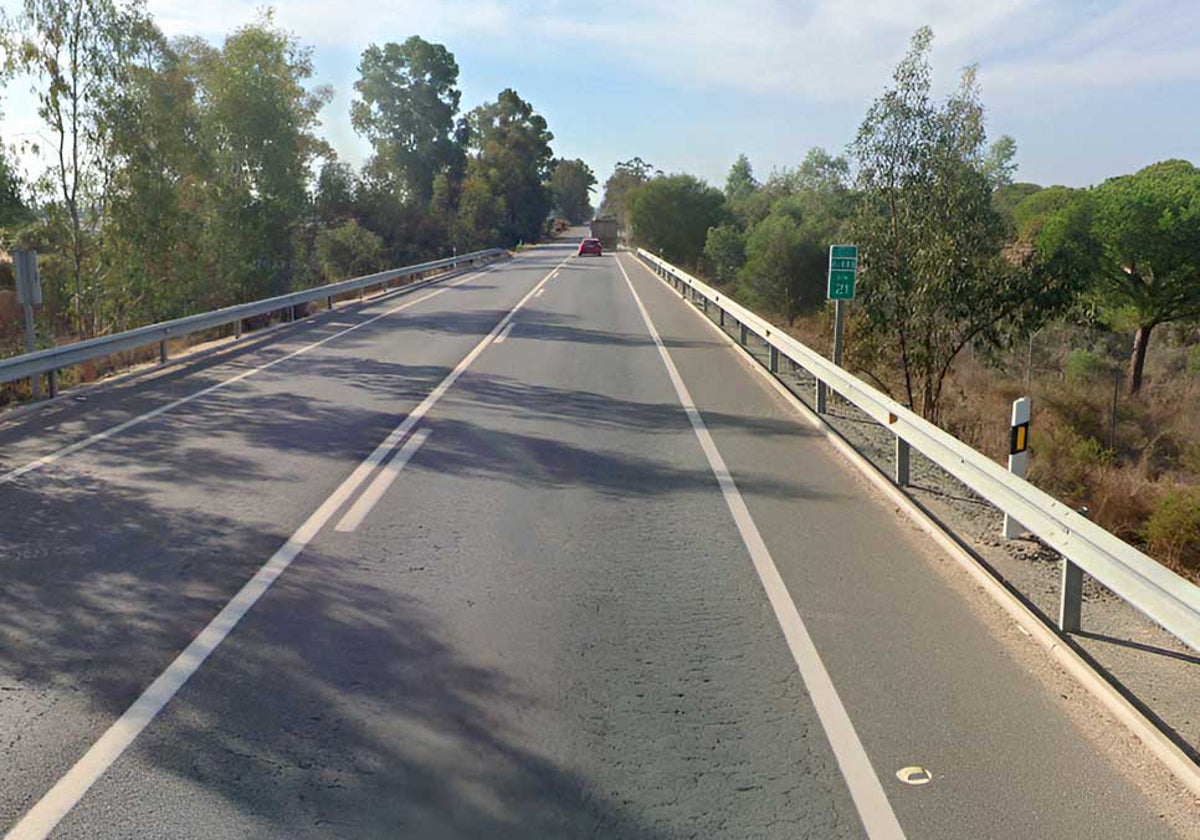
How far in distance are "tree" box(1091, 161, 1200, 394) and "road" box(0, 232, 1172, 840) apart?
31296 millimetres

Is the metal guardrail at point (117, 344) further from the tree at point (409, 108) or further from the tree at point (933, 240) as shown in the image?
the tree at point (409, 108)

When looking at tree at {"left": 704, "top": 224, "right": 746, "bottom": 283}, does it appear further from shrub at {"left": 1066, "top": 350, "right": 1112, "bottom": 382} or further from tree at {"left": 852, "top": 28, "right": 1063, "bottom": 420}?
tree at {"left": 852, "top": 28, "right": 1063, "bottom": 420}

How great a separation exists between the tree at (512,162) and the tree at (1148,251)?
211ft

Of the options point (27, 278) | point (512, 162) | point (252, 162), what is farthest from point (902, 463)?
point (512, 162)

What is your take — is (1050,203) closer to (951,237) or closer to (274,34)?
(951,237)

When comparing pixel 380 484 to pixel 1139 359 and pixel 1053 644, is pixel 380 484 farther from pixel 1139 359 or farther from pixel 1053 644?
pixel 1139 359

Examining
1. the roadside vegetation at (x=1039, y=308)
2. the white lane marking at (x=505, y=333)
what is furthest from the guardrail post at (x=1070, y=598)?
the white lane marking at (x=505, y=333)

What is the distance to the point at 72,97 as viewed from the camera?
30.1m

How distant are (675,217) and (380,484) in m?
69.3

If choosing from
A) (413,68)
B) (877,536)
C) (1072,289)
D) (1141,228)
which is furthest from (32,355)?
(413,68)

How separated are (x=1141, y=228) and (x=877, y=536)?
34378 mm

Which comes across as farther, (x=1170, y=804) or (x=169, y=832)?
(x=1170, y=804)

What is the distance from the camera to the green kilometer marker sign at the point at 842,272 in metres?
14.5

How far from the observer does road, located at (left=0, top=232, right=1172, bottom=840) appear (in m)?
3.88
